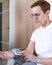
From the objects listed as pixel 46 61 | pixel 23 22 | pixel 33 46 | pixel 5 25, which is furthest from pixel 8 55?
pixel 23 22

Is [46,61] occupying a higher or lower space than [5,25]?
lower

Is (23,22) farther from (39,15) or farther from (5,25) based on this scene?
(39,15)

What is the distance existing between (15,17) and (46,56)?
139cm

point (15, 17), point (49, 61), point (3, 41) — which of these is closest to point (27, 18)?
point (15, 17)

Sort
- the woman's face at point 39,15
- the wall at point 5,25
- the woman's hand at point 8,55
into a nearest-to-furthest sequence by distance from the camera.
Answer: the woman's face at point 39,15 < the woman's hand at point 8,55 < the wall at point 5,25

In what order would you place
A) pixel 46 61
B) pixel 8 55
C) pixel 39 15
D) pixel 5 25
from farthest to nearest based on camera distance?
pixel 5 25, pixel 8 55, pixel 39 15, pixel 46 61

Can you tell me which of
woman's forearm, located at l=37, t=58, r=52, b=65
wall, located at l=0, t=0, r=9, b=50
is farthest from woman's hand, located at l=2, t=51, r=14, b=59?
wall, located at l=0, t=0, r=9, b=50

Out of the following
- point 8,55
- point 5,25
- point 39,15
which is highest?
point 39,15

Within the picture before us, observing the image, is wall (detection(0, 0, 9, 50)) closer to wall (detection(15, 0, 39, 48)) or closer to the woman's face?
wall (detection(15, 0, 39, 48))

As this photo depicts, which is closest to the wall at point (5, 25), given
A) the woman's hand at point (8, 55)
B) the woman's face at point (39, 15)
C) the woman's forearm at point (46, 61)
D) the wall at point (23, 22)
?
the wall at point (23, 22)

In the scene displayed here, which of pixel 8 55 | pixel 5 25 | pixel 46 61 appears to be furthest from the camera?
pixel 5 25

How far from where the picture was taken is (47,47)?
1.40 metres

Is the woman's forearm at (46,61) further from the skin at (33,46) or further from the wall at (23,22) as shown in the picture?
the wall at (23,22)

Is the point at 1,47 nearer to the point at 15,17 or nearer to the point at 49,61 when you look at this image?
the point at 15,17
